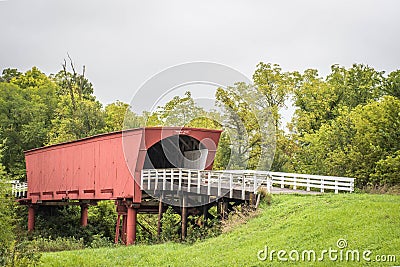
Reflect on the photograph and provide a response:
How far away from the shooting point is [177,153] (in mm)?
31469

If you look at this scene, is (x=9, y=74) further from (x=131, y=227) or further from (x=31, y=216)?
(x=131, y=227)

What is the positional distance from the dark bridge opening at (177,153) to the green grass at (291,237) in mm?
7517

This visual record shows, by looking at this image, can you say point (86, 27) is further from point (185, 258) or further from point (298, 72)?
point (185, 258)

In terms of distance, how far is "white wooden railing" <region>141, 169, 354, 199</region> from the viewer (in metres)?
23.6

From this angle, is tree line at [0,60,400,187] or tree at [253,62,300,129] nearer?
tree line at [0,60,400,187]

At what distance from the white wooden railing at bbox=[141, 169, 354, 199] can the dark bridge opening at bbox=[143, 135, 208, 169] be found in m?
1.88

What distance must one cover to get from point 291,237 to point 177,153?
49.2 feet

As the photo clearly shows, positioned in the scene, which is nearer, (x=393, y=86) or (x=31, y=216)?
(x=31, y=216)

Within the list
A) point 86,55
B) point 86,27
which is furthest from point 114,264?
point 86,55

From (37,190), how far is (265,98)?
1738 cm

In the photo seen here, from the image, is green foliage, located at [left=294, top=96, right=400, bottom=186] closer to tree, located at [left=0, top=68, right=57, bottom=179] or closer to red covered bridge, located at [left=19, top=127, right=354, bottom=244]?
red covered bridge, located at [left=19, top=127, right=354, bottom=244]

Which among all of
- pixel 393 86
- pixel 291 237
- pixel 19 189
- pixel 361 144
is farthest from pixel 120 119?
pixel 291 237

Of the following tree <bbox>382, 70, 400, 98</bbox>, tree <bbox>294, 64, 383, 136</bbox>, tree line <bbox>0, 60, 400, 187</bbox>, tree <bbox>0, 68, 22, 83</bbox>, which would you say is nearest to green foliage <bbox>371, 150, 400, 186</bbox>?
tree line <bbox>0, 60, 400, 187</bbox>

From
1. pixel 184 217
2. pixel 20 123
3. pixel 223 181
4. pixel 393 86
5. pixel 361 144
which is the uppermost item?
pixel 393 86
